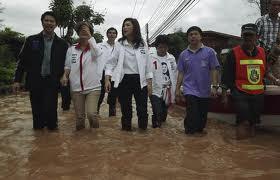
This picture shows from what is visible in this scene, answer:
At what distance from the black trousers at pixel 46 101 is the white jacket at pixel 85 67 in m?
0.31

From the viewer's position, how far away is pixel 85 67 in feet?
22.0

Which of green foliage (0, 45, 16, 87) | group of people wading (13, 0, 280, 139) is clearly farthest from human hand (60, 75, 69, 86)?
green foliage (0, 45, 16, 87)

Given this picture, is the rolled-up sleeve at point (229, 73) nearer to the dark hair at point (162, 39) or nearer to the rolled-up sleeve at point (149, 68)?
the rolled-up sleeve at point (149, 68)

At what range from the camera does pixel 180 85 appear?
7.00m

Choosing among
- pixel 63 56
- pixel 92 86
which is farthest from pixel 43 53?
pixel 92 86

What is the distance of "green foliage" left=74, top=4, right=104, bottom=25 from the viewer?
20.5m

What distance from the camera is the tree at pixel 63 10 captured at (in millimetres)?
19484

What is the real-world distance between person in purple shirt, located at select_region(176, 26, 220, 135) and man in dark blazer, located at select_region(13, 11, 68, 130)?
1.95 m

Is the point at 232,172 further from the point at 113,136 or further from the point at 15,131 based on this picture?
the point at 15,131

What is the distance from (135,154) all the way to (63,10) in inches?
600

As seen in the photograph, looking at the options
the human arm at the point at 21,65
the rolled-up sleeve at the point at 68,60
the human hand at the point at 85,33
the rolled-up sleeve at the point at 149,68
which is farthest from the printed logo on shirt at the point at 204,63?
the human arm at the point at 21,65

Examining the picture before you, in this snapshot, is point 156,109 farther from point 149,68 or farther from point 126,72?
point 126,72

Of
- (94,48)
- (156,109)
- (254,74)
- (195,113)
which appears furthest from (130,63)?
(254,74)

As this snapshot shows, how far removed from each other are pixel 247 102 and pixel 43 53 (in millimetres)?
3107
